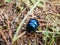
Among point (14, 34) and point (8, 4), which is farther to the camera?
point (8, 4)

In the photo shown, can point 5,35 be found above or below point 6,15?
below

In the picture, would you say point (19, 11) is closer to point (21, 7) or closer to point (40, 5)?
point (21, 7)

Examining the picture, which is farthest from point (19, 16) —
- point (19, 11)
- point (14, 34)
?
point (14, 34)

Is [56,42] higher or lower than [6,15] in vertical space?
lower

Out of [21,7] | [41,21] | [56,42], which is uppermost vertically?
[21,7]

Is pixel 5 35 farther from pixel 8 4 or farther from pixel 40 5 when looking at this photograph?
pixel 40 5

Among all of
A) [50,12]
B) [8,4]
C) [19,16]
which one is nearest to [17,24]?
[19,16]
